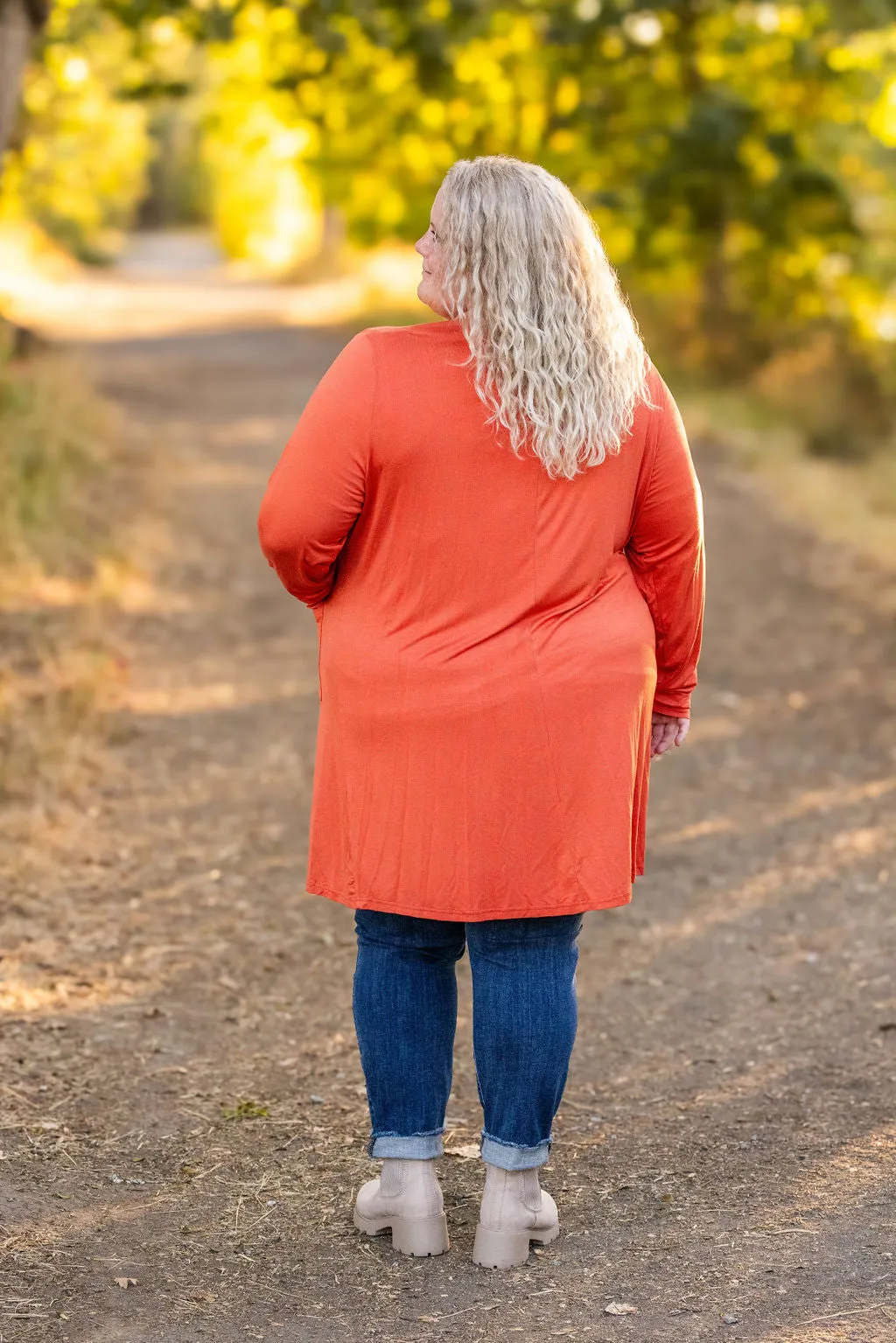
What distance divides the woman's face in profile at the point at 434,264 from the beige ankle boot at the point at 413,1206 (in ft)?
4.87

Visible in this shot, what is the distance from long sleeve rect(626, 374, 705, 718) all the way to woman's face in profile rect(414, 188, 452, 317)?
1.26ft

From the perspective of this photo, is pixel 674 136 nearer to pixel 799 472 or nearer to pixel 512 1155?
pixel 799 472

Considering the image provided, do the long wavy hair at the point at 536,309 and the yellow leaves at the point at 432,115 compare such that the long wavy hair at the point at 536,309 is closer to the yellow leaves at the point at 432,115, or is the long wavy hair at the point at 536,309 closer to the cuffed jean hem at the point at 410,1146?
the cuffed jean hem at the point at 410,1146

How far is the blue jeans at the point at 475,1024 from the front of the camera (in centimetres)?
261

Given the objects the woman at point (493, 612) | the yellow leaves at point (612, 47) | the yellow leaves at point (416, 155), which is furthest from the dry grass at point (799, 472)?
the woman at point (493, 612)

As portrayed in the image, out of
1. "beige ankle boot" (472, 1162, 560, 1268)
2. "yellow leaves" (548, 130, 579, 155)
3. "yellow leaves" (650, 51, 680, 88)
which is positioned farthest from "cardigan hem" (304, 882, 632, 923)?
"yellow leaves" (548, 130, 579, 155)

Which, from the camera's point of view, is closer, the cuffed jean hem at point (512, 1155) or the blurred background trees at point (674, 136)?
the cuffed jean hem at point (512, 1155)

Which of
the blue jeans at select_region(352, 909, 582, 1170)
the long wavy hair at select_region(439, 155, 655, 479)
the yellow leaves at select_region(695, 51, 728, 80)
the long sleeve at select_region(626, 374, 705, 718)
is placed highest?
the yellow leaves at select_region(695, 51, 728, 80)

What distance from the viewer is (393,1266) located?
278cm

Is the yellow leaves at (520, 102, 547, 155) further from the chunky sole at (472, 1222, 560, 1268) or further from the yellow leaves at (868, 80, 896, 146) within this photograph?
the chunky sole at (472, 1222, 560, 1268)

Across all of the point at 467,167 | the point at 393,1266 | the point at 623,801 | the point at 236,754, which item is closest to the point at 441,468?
the point at 467,167

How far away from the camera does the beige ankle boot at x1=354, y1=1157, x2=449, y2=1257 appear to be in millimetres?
2762

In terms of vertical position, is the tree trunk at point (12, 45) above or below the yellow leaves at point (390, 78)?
below

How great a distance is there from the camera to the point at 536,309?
2.38 m
